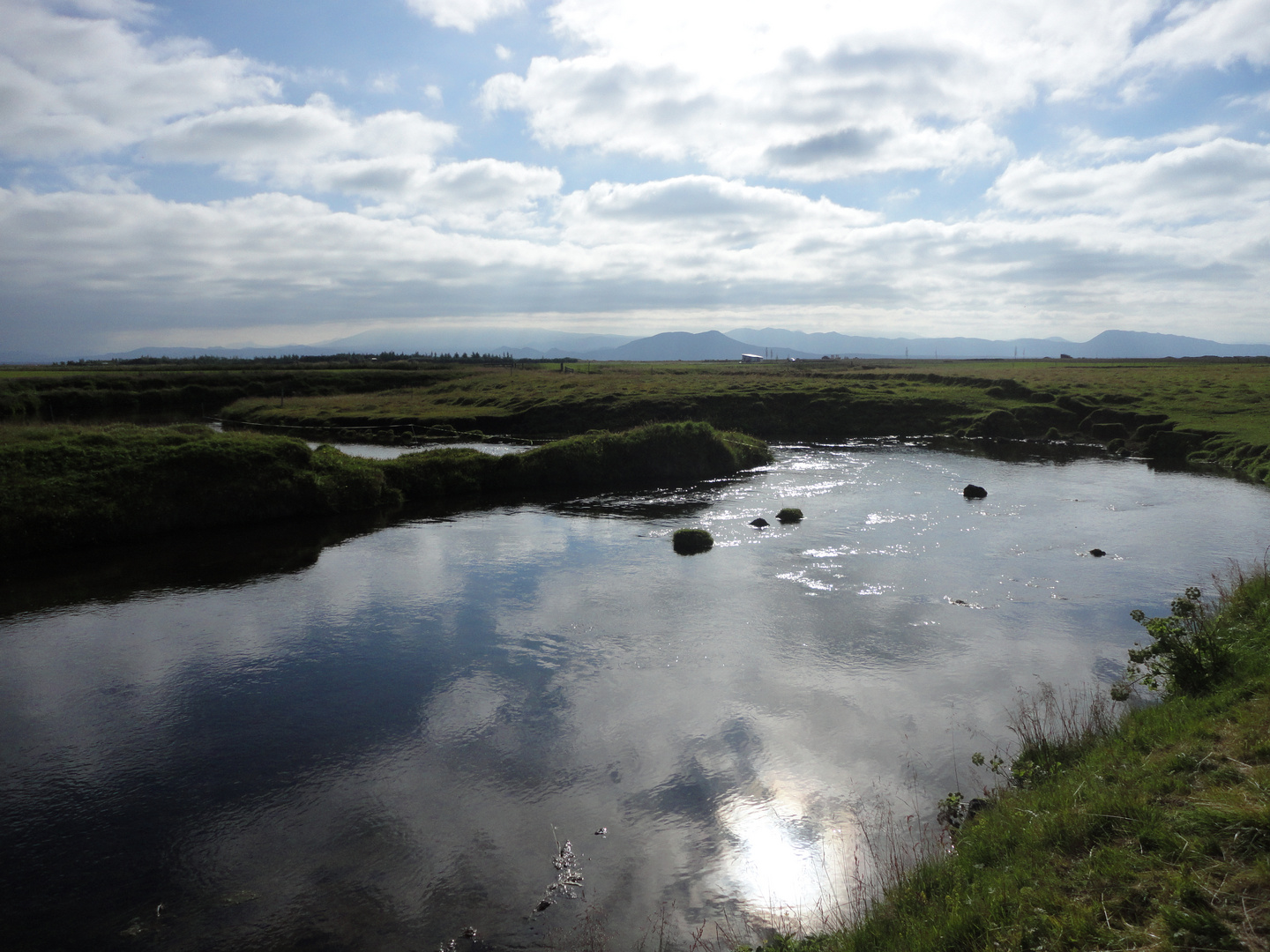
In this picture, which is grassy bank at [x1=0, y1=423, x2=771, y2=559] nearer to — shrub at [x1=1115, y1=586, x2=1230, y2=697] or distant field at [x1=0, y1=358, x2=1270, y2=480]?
distant field at [x1=0, y1=358, x2=1270, y2=480]

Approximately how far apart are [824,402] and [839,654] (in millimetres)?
69358

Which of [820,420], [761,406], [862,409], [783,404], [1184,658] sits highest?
[783,404]

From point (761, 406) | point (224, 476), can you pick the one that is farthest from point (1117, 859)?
point (761, 406)

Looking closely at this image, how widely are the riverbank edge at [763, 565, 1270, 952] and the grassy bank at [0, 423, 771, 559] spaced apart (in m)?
35.2

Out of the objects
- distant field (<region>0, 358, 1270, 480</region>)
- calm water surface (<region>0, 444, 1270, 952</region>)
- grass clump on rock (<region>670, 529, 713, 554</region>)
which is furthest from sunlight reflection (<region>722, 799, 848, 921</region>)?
distant field (<region>0, 358, 1270, 480</region>)

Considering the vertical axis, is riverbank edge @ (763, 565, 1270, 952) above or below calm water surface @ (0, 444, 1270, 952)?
above

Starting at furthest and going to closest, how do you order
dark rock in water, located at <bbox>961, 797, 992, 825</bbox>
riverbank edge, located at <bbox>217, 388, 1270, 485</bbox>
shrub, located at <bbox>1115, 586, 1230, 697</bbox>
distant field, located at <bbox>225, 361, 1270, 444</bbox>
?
distant field, located at <bbox>225, 361, 1270, 444</bbox>
riverbank edge, located at <bbox>217, 388, 1270, 485</bbox>
shrub, located at <bbox>1115, 586, 1230, 697</bbox>
dark rock in water, located at <bbox>961, 797, 992, 825</bbox>

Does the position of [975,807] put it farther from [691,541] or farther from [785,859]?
[691,541]

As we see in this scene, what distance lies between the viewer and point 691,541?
32438 mm

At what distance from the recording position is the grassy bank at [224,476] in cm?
3166

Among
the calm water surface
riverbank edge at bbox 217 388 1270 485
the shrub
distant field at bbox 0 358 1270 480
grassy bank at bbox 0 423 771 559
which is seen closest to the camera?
the calm water surface

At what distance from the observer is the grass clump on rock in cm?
3219

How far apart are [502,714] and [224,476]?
89.4 feet

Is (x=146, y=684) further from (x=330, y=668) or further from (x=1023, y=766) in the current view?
(x=1023, y=766)
